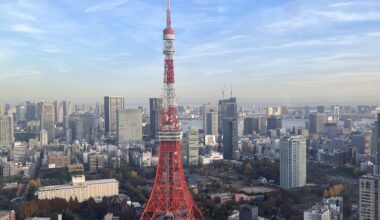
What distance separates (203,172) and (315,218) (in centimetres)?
662

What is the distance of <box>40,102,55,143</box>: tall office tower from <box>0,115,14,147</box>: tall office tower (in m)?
2.93

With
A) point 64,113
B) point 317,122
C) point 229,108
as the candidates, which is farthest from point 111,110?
point 317,122

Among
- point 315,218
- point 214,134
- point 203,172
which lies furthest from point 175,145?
point 214,134

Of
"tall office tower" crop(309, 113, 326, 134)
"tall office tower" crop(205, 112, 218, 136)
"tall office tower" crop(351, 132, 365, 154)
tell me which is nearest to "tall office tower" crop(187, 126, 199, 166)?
"tall office tower" crop(351, 132, 365, 154)

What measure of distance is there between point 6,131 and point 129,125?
533cm

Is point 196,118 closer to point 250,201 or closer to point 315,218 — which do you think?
point 250,201

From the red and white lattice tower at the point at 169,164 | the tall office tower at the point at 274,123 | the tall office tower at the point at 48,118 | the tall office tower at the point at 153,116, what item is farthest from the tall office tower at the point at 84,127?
the red and white lattice tower at the point at 169,164

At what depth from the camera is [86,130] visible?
2095 centimetres

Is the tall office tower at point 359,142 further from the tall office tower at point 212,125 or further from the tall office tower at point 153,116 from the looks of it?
the tall office tower at point 153,116

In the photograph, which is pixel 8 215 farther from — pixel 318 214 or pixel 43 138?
pixel 43 138

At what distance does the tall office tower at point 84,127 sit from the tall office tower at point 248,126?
299 inches

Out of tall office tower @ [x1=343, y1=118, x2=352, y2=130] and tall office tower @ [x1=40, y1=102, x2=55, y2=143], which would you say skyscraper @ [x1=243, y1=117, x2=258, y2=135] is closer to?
tall office tower @ [x1=343, y1=118, x2=352, y2=130]

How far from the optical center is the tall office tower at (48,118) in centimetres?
2024

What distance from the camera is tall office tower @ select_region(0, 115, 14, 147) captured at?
1641 centimetres
